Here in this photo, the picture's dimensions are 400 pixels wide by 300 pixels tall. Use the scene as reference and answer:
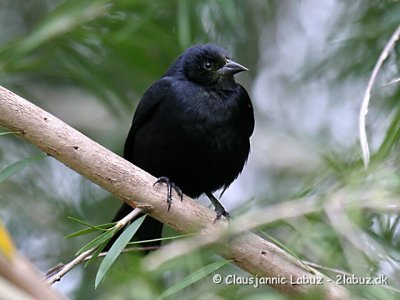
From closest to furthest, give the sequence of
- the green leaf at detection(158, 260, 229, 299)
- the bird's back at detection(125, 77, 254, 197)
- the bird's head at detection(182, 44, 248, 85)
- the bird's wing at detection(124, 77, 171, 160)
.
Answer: the green leaf at detection(158, 260, 229, 299) → the bird's back at detection(125, 77, 254, 197) → the bird's wing at detection(124, 77, 171, 160) → the bird's head at detection(182, 44, 248, 85)

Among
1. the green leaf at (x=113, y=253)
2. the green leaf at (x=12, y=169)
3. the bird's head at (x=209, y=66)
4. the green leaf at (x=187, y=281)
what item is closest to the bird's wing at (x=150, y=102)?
the bird's head at (x=209, y=66)

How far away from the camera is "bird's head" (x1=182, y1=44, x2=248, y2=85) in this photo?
362 cm

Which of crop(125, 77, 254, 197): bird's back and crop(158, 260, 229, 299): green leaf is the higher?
crop(158, 260, 229, 299): green leaf

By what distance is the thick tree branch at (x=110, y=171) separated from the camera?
238 centimetres

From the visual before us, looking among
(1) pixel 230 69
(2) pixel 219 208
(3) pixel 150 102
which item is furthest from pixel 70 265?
(1) pixel 230 69

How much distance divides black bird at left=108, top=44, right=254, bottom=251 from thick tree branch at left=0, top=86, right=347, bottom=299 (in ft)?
2.37

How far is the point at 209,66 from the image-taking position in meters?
3.67

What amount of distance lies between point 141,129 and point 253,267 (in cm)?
121

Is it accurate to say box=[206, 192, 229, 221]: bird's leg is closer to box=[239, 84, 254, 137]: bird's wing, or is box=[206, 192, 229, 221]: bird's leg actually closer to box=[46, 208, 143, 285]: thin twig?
box=[239, 84, 254, 137]: bird's wing

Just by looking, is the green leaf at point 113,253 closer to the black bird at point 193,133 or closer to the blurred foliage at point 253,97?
the blurred foliage at point 253,97

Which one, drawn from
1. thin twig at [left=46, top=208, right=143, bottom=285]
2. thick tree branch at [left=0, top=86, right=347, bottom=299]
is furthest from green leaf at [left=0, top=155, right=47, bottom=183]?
thin twig at [left=46, top=208, right=143, bottom=285]

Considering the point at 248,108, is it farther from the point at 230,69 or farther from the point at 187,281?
the point at 187,281

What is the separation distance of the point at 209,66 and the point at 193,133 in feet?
1.54

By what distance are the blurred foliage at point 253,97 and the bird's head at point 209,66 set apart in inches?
3.1
